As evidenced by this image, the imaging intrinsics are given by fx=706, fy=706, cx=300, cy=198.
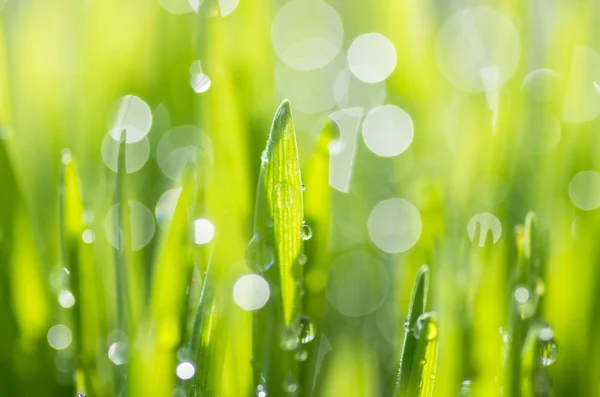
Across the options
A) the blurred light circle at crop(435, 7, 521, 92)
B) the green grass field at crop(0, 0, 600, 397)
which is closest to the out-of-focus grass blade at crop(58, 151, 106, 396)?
the green grass field at crop(0, 0, 600, 397)

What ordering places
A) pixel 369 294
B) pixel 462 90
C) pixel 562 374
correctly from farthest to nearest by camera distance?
pixel 462 90 < pixel 369 294 < pixel 562 374

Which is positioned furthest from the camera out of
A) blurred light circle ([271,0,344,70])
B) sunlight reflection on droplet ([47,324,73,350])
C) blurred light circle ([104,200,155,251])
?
blurred light circle ([271,0,344,70])

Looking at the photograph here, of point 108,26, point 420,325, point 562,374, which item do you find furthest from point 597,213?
point 108,26

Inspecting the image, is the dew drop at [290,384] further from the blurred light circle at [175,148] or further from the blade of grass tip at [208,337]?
the blurred light circle at [175,148]

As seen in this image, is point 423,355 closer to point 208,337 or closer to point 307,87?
point 208,337

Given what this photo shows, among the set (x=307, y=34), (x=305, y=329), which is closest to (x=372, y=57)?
(x=307, y=34)

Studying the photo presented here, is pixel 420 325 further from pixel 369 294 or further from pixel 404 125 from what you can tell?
pixel 404 125

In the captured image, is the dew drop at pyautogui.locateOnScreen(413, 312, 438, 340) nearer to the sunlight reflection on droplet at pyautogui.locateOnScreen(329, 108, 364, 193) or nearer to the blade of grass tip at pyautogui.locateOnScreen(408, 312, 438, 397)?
the blade of grass tip at pyautogui.locateOnScreen(408, 312, 438, 397)
